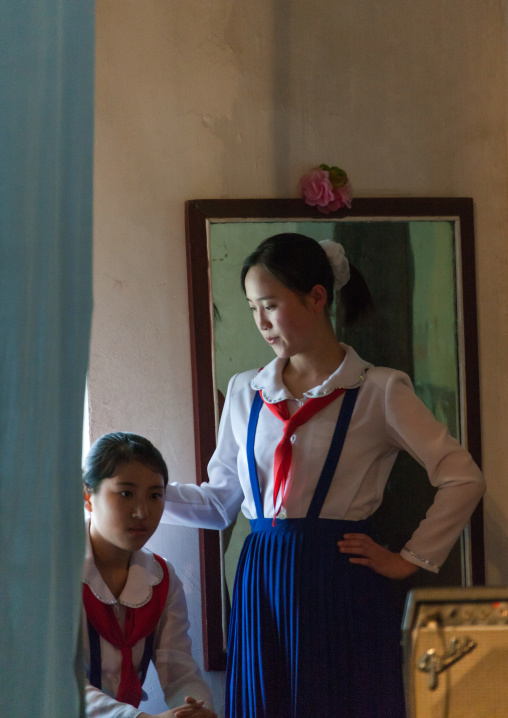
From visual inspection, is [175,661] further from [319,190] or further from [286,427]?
[319,190]

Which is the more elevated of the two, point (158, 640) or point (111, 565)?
point (111, 565)

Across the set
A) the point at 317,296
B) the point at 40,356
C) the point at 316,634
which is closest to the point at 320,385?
the point at 317,296

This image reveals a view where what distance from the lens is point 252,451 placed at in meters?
1.35

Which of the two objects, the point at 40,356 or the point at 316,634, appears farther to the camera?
the point at 316,634

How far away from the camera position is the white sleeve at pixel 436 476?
1263mm

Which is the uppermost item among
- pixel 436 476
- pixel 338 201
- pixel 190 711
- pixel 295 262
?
pixel 338 201

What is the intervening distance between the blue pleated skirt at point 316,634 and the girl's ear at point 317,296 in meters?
0.38

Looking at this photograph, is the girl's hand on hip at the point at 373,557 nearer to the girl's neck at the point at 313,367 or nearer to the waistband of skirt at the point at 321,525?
the waistband of skirt at the point at 321,525

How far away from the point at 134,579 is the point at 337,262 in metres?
0.68

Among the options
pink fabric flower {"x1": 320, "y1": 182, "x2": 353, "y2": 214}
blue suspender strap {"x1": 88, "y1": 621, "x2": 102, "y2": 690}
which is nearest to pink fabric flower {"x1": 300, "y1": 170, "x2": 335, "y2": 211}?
pink fabric flower {"x1": 320, "y1": 182, "x2": 353, "y2": 214}

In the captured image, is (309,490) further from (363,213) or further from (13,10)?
(13,10)

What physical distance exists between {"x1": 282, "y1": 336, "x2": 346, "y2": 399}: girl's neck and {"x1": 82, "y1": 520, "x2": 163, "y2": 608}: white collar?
0.40m

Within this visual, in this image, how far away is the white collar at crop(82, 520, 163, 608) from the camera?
1266mm

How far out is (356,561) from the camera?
1.26 m
